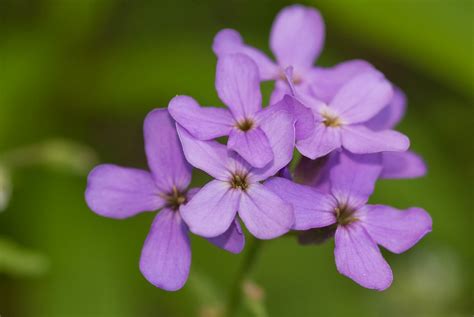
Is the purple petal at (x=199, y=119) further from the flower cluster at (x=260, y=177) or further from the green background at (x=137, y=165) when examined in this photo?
the green background at (x=137, y=165)

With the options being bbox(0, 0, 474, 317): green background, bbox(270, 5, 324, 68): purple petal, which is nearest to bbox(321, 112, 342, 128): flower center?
bbox(270, 5, 324, 68): purple petal

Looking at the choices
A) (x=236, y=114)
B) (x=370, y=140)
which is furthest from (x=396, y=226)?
(x=236, y=114)

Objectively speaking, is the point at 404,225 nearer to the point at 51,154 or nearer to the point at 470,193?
the point at 51,154

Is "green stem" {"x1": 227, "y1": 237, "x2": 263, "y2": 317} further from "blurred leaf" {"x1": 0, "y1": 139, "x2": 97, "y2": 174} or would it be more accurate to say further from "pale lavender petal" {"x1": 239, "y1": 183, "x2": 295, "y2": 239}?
"blurred leaf" {"x1": 0, "y1": 139, "x2": 97, "y2": 174}

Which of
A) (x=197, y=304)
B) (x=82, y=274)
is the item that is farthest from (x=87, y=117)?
(x=197, y=304)

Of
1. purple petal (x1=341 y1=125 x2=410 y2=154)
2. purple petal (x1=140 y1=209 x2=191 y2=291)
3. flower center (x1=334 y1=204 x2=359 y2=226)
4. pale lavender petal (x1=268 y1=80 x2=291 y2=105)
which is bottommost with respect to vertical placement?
purple petal (x1=140 y1=209 x2=191 y2=291)

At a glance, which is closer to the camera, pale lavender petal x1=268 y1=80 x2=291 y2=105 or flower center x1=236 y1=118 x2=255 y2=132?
flower center x1=236 y1=118 x2=255 y2=132

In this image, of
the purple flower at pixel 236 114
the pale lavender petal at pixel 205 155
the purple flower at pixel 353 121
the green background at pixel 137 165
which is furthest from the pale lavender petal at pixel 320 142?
the green background at pixel 137 165
